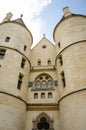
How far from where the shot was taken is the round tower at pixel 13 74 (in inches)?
376

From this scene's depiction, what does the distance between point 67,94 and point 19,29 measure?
914cm

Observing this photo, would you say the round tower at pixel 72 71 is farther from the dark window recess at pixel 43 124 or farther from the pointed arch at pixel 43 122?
the dark window recess at pixel 43 124

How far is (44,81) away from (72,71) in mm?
3686

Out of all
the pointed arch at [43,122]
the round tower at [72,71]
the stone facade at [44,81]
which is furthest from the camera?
the pointed arch at [43,122]

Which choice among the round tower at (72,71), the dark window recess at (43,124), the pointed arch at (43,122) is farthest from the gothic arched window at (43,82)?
the dark window recess at (43,124)

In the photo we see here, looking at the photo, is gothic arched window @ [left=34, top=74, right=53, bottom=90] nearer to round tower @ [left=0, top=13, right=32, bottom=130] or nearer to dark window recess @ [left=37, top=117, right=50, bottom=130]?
round tower @ [left=0, top=13, right=32, bottom=130]

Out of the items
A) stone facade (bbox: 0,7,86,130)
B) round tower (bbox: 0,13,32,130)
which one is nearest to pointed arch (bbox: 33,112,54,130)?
stone facade (bbox: 0,7,86,130)

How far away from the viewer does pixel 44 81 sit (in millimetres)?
13555

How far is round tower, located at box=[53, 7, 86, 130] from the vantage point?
890 cm

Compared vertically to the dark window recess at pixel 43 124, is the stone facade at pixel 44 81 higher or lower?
higher

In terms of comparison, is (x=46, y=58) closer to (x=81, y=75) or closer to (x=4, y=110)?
(x=81, y=75)

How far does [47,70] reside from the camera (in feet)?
46.1

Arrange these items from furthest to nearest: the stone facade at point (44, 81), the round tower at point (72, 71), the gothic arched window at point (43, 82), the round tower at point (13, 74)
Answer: the gothic arched window at point (43, 82)
the round tower at point (13, 74)
the stone facade at point (44, 81)
the round tower at point (72, 71)

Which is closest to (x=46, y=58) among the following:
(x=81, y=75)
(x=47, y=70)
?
(x=47, y=70)
